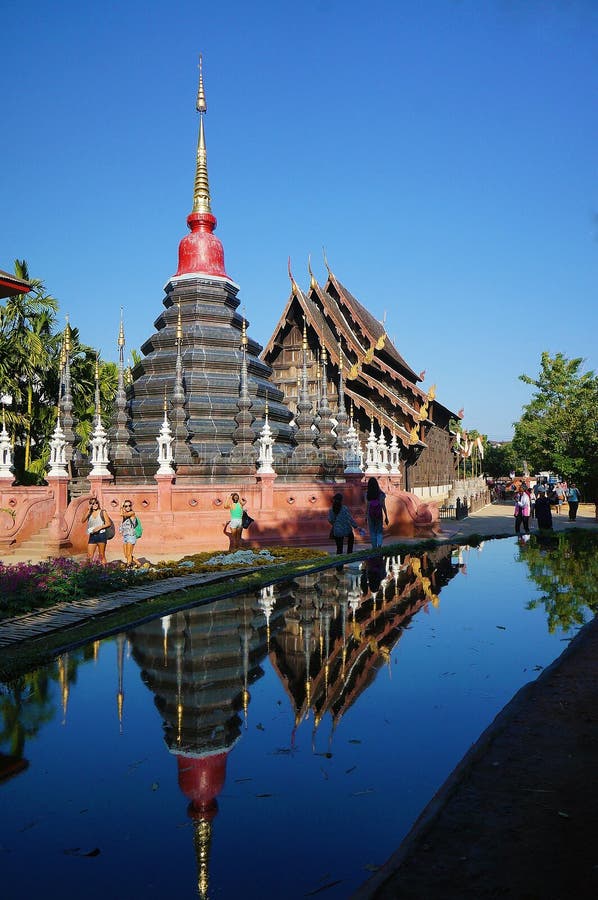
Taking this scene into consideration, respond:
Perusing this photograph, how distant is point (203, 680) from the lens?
6473 mm

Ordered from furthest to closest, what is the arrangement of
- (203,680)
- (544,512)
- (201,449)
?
(544,512)
(201,449)
(203,680)

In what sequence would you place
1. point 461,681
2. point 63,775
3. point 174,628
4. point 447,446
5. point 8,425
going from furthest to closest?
point 447,446
point 8,425
point 174,628
point 461,681
point 63,775

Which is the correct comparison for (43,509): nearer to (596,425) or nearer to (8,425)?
(8,425)

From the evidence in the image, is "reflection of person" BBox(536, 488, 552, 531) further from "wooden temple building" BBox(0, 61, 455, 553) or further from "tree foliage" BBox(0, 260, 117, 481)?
"tree foliage" BBox(0, 260, 117, 481)

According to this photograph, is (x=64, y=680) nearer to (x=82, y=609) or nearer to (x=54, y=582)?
(x=82, y=609)

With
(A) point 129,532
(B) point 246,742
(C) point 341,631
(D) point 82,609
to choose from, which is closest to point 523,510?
(A) point 129,532

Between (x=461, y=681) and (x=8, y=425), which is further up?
(x=8, y=425)

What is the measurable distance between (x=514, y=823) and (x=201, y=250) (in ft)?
84.0

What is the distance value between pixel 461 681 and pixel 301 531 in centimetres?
1360

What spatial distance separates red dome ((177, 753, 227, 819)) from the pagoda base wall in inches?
498

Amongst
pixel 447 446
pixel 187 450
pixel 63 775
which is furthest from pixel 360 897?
pixel 447 446

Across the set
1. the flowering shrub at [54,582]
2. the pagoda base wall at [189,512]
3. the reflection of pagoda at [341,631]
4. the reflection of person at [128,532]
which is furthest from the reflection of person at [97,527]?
the reflection of pagoda at [341,631]

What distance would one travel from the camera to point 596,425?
121ft

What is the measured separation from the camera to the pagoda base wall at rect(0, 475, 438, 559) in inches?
712
